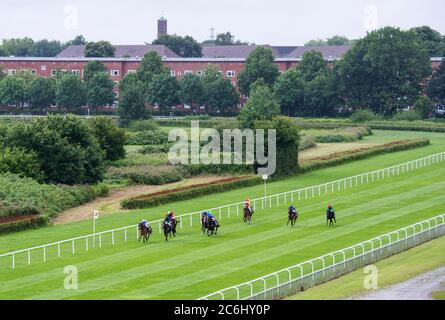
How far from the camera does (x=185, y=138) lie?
318ft

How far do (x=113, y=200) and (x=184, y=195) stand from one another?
364 centimetres

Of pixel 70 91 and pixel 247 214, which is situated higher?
pixel 70 91

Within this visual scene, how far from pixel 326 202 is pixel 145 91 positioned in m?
80.1

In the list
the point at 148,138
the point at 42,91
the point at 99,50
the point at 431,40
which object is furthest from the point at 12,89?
the point at 431,40

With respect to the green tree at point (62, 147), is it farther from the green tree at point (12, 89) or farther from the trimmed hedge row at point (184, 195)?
the green tree at point (12, 89)

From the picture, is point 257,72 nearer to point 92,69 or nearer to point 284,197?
point 92,69

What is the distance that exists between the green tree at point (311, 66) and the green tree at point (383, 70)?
4.27 meters

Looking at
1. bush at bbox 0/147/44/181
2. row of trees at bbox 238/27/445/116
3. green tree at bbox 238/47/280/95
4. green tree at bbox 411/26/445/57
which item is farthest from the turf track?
green tree at bbox 411/26/445/57

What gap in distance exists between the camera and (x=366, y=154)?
279ft

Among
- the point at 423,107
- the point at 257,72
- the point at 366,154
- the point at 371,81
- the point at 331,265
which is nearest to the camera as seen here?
the point at 331,265

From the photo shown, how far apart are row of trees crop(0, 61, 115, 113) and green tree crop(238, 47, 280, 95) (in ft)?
49.9

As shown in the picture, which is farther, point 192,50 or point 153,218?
point 192,50
